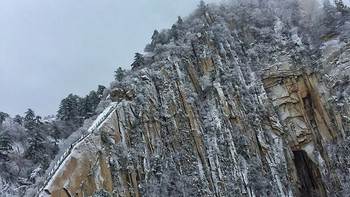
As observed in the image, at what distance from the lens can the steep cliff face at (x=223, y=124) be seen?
26.2 m

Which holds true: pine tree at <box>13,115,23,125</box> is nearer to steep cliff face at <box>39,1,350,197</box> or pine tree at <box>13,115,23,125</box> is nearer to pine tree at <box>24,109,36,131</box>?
pine tree at <box>24,109,36,131</box>

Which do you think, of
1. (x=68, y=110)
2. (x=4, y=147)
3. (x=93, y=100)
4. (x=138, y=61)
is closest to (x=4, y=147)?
(x=4, y=147)

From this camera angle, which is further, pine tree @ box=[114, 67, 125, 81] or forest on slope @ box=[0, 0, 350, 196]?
pine tree @ box=[114, 67, 125, 81]

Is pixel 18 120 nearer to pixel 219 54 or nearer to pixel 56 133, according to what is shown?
pixel 56 133

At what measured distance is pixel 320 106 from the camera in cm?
3703

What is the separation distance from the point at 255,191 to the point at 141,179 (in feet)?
39.3

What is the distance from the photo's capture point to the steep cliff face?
26.2m

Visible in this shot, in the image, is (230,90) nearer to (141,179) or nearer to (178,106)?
(178,106)

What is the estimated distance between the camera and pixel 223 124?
3353cm

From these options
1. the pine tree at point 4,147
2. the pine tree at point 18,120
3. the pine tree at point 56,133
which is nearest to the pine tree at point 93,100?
the pine tree at point 56,133

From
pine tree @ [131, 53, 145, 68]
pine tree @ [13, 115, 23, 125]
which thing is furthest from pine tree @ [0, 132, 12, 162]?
pine tree @ [131, 53, 145, 68]

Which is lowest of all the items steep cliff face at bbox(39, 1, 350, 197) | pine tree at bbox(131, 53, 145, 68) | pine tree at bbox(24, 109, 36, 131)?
steep cliff face at bbox(39, 1, 350, 197)

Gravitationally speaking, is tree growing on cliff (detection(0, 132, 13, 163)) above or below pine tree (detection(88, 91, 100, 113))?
below

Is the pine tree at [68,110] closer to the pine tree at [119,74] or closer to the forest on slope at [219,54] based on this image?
the forest on slope at [219,54]
